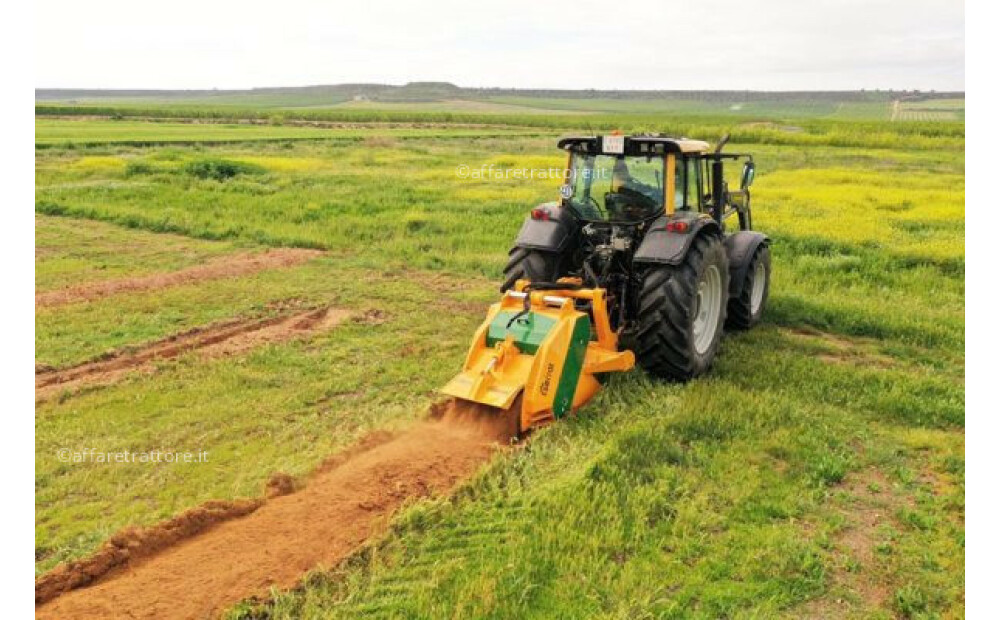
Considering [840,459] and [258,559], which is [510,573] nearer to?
[258,559]

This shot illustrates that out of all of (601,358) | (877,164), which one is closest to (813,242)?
(601,358)

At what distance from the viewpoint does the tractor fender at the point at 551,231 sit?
708 cm

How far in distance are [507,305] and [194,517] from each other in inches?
113

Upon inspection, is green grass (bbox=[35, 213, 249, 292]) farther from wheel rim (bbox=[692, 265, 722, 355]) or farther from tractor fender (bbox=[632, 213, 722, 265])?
wheel rim (bbox=[692, 265, 722, 355])

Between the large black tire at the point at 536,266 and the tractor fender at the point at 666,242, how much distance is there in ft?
2.86

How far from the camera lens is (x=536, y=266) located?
283 inches

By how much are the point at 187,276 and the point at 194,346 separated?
349 centimetres

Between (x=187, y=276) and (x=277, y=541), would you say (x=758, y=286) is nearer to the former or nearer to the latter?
(x=277, y=541)

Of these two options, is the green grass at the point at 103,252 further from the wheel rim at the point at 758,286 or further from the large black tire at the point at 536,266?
the wheel rim at the point at 758,286

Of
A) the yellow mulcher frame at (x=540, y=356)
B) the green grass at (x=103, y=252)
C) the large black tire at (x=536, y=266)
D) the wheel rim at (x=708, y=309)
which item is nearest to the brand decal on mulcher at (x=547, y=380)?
the yellow mulcher frame at (x=540, y=356)

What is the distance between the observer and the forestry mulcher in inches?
218

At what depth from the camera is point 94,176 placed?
2133cm

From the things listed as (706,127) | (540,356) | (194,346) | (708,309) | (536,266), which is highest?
(706,127)

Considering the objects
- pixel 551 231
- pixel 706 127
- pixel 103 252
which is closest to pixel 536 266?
pixel 551 231
